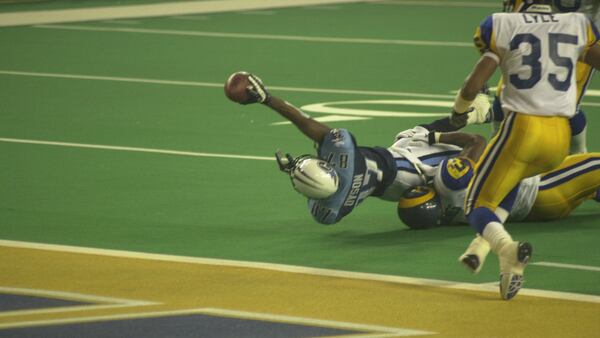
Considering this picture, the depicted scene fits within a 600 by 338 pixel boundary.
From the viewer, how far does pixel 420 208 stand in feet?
30.7

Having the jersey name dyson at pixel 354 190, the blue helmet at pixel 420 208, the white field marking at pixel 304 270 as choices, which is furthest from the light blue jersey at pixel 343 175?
the white field marking at pixel 304 270

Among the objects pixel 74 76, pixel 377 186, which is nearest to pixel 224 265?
pixel 377 186

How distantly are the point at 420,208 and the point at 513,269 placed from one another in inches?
72.2

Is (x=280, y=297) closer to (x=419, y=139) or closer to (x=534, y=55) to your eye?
(x=534, y=55)

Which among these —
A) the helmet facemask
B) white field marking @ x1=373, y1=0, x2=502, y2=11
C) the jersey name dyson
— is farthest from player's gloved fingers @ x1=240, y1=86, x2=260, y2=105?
white field marking @ x1=373, y1=0, x2=502, y2=11

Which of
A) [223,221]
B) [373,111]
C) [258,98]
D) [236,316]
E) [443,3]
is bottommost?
[236,316]

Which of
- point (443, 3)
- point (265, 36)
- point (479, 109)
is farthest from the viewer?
point (443, 3)

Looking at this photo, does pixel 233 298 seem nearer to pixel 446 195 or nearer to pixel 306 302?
pixel 306 302

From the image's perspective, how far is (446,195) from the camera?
371 inches

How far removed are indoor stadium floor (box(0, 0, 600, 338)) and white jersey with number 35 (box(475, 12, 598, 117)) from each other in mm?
946

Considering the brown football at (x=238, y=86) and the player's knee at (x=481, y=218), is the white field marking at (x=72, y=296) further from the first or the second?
the brown football at (x=238, y=86)

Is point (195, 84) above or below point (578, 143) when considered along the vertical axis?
above

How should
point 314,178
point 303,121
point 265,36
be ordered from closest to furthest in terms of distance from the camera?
1. point 314,178
2. point 303,121
3. point 265,36

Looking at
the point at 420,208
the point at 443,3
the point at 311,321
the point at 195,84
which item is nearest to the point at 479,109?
the point at 420,208
